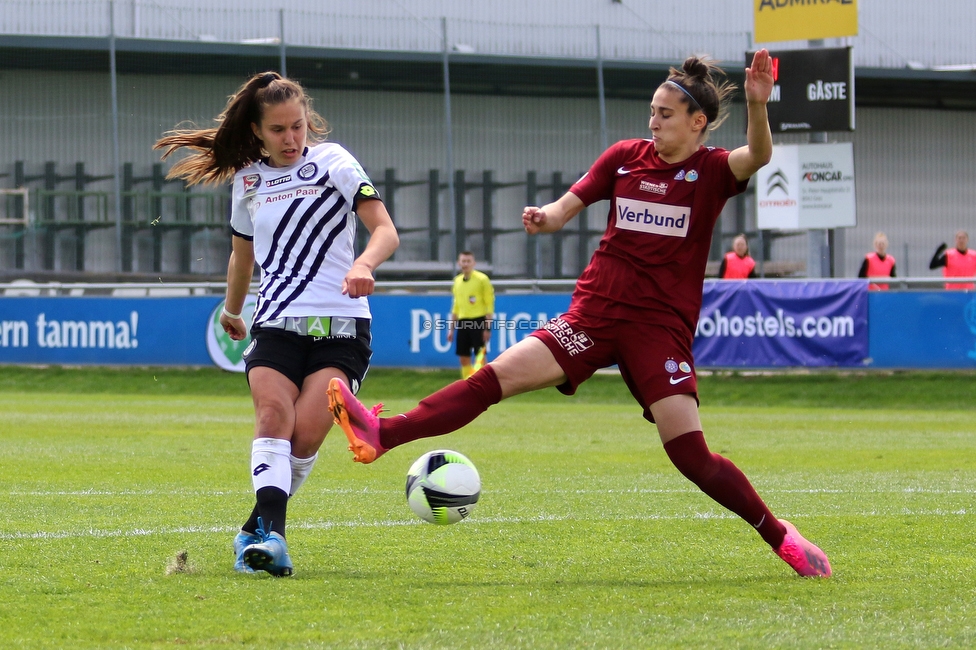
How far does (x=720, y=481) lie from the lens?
5043mm

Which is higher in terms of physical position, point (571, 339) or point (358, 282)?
point (358, 282)

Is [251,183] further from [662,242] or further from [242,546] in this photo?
[662,242]

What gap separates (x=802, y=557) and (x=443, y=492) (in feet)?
4.40

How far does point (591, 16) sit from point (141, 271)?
35.2 ft

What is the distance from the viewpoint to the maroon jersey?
16.9ft

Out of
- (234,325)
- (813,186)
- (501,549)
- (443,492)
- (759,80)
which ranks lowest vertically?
(501,549)

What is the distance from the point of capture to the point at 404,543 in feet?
19.2

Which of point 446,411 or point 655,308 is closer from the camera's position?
point 446,411

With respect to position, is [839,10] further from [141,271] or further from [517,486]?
[517,486]

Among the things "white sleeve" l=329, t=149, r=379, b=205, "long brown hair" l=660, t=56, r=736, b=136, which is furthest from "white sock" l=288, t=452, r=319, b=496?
"long brown hair" l=660, t=56, r=736, b=136

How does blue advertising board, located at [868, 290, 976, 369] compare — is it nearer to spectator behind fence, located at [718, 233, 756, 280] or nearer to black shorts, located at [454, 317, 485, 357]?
spectator behind fence, located at [718, 233, 756, 280]

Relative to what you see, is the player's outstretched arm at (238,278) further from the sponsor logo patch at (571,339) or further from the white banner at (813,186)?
the white banner at (813,186)

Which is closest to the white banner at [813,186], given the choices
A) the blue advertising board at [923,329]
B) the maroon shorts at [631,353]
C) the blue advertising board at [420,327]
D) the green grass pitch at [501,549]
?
the blue advertising board at [923,329]

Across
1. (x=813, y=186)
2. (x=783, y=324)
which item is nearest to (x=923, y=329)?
(x=783, y=324)
